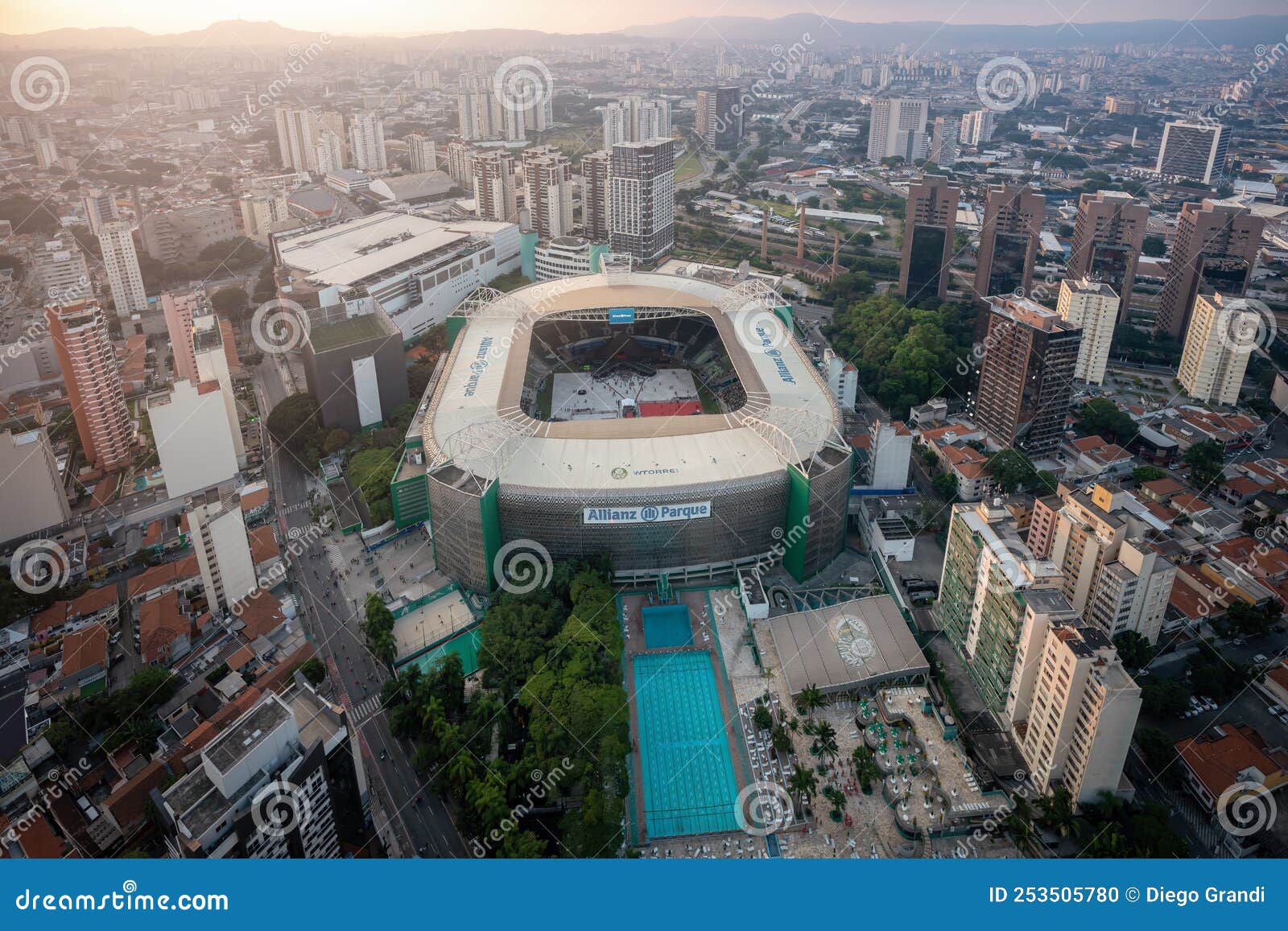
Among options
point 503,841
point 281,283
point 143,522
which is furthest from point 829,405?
point 281,283

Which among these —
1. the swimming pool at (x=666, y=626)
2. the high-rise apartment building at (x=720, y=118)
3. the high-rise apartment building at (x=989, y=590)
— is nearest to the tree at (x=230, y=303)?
the swimming pool at (x=666, y=626)

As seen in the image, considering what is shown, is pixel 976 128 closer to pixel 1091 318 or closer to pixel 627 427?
pixel 1091 318

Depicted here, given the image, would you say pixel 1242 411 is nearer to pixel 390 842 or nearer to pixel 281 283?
pixel 390 842

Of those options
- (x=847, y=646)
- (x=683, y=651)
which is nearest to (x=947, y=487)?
(x=847, y=646)

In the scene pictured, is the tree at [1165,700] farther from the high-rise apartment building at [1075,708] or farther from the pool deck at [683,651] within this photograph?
the pool deck at [683,651]

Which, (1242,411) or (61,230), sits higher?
(61,230)

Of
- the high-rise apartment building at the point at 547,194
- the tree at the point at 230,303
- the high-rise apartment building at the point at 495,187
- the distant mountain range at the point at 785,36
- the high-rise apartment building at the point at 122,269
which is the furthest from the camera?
the distant mountain range at the point at 785,36
